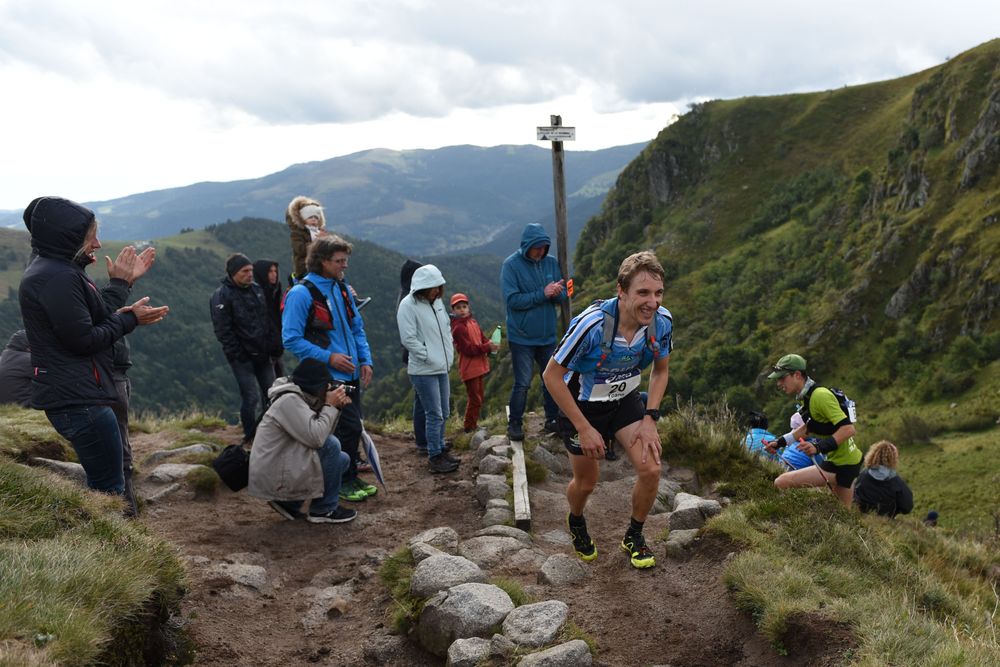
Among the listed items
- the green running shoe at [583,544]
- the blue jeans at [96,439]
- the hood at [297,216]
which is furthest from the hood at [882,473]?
the blue jeans at [96,439]

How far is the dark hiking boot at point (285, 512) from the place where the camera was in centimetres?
688

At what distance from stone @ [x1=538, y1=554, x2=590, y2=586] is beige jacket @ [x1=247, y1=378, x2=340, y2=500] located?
2.31 metres

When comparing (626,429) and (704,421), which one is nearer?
(626,429)

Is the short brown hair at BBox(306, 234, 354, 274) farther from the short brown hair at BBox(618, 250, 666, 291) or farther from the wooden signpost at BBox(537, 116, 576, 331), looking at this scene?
the short brown hair at BBox(618, 250, 666, 291)

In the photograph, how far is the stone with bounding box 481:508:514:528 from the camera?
672cm

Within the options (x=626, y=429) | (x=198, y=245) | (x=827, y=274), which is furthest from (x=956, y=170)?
(x=198, y=245)

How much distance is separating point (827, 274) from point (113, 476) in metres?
80.3

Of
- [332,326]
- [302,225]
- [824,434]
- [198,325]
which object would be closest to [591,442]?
[332,326]

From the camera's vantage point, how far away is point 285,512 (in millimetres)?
6871

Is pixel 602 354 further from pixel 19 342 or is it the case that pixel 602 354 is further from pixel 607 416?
pixel 19 342

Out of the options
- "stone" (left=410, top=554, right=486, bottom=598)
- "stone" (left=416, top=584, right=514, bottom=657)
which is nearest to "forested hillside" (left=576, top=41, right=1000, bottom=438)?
"stone" (left=410, top=554, right=486, bottom=598)

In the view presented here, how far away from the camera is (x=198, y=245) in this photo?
193m

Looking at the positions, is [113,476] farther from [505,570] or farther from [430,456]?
[430,456]

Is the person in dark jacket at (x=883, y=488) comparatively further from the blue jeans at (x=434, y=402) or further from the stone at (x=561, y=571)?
the blue jeans at (x=434, y=402)
